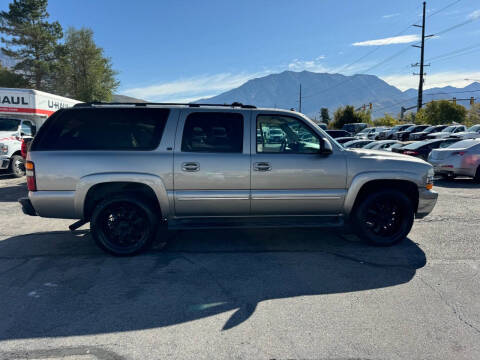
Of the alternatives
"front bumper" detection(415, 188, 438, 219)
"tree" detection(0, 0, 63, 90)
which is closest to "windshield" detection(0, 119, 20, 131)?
"front bumper" detection(415, 188, 438, 219)

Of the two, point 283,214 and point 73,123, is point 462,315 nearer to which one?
point 283,214

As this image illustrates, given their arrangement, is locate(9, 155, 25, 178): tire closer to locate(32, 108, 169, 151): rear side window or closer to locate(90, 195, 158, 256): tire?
locate(32, 108, 169, 151): rear side window

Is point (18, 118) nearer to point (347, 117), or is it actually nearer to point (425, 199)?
point (425, 199)

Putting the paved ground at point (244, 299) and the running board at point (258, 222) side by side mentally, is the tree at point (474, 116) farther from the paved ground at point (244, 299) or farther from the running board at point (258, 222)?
the running board at point (258, 222)

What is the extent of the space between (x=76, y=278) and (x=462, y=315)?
407 centimetres

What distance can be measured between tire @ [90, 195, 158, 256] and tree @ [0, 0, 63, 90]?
44480mm

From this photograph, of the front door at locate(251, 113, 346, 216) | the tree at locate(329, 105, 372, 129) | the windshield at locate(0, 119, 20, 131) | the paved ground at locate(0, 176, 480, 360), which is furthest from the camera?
the tree at locate(329, 105, 372, 129)

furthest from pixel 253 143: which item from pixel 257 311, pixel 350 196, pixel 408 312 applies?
pixel 408 312

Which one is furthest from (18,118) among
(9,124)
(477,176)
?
(477,176)

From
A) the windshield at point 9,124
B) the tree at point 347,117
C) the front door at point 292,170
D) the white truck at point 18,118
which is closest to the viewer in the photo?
the front door at point 292,170

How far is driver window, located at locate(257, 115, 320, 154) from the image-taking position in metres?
4.65

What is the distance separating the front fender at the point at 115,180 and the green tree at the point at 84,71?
45896mm

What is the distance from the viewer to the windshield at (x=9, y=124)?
38.2 ft

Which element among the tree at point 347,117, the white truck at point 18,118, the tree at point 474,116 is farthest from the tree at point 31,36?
the tree at point 474,116
